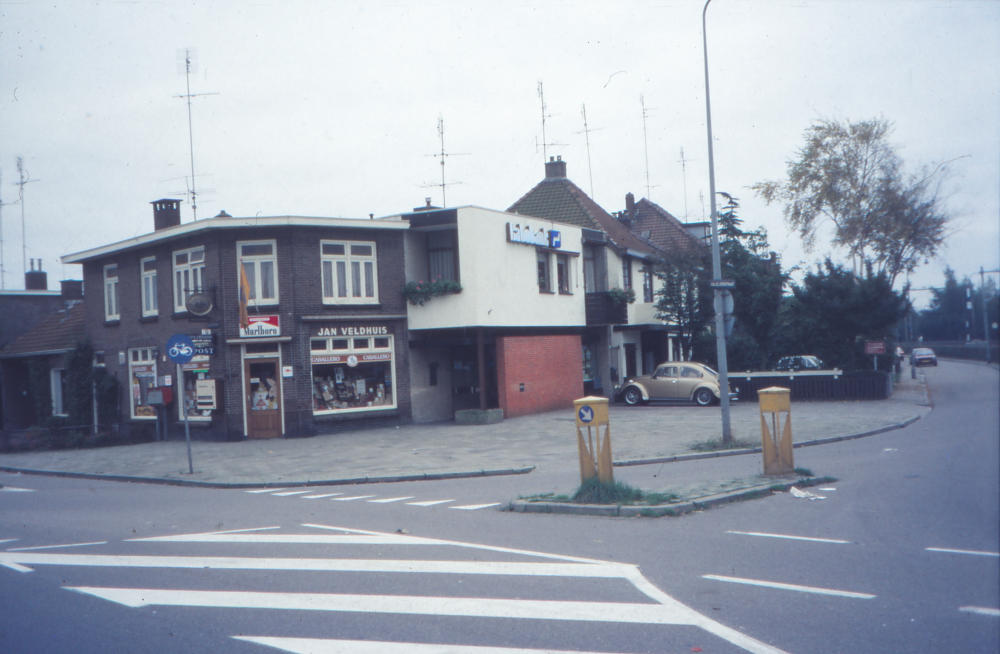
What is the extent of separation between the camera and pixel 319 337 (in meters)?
23.1

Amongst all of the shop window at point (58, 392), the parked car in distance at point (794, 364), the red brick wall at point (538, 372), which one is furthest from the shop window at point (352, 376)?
the parked car in distance at point (794, 364)

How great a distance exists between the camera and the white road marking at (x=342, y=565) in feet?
23.2

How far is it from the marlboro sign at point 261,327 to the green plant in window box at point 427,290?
4.21 metres

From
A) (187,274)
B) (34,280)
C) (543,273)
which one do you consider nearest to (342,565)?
(187,274)

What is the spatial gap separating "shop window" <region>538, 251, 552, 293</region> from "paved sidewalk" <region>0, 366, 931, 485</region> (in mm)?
4449

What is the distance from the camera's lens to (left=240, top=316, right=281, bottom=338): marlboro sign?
22203 mm

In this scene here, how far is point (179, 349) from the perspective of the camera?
640 inches

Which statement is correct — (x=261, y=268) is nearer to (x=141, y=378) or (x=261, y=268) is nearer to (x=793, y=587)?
→ (x=141, y=378)

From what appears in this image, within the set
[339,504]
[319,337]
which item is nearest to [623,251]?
[319,337]

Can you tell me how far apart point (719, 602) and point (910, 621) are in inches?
50.1

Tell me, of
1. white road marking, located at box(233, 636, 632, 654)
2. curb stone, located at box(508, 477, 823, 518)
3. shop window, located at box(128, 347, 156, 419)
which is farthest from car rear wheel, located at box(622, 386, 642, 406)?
white road marking, located at box(233, 636, 632, 654)

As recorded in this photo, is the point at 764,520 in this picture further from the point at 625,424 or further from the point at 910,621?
the point at 625,424

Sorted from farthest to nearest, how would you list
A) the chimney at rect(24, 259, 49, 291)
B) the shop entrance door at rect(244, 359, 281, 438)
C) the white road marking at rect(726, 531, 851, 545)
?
the chimney at rect(24, 259, 49, 291) < the shop entrance door at rect(244, 359, 281, 438) < the white road marking at rect(726, 531, 851, 545)

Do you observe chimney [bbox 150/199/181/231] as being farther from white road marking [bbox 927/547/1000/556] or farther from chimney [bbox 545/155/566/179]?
white road marking [bbox 927/547/1000/556]
